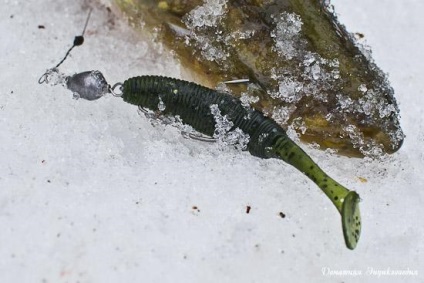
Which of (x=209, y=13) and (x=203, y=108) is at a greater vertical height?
(x=209, y=13)

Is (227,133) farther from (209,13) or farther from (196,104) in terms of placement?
(209,13)

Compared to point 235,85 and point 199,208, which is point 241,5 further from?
point 199,208

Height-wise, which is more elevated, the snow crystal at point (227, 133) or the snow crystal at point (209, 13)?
→ the snow crystal at point (209, 13)

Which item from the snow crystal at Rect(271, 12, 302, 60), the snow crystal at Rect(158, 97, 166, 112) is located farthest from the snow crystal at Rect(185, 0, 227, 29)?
the snow crystal at Rect(158, 97, 166, 112)

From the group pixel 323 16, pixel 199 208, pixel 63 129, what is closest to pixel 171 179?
pixel 199 208

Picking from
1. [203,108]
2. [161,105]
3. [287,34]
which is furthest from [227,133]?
[287,34]

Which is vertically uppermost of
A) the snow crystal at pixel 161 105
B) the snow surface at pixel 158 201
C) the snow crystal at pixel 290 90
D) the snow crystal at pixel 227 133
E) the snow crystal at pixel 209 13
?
the snow crystal at pixel 209 13

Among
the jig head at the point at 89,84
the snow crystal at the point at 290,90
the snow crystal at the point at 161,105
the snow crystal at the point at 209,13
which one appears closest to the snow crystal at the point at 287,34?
the snow crystal at the point at 290,90

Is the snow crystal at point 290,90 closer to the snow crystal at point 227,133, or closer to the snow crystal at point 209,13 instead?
the snow crystal at point 227,133
